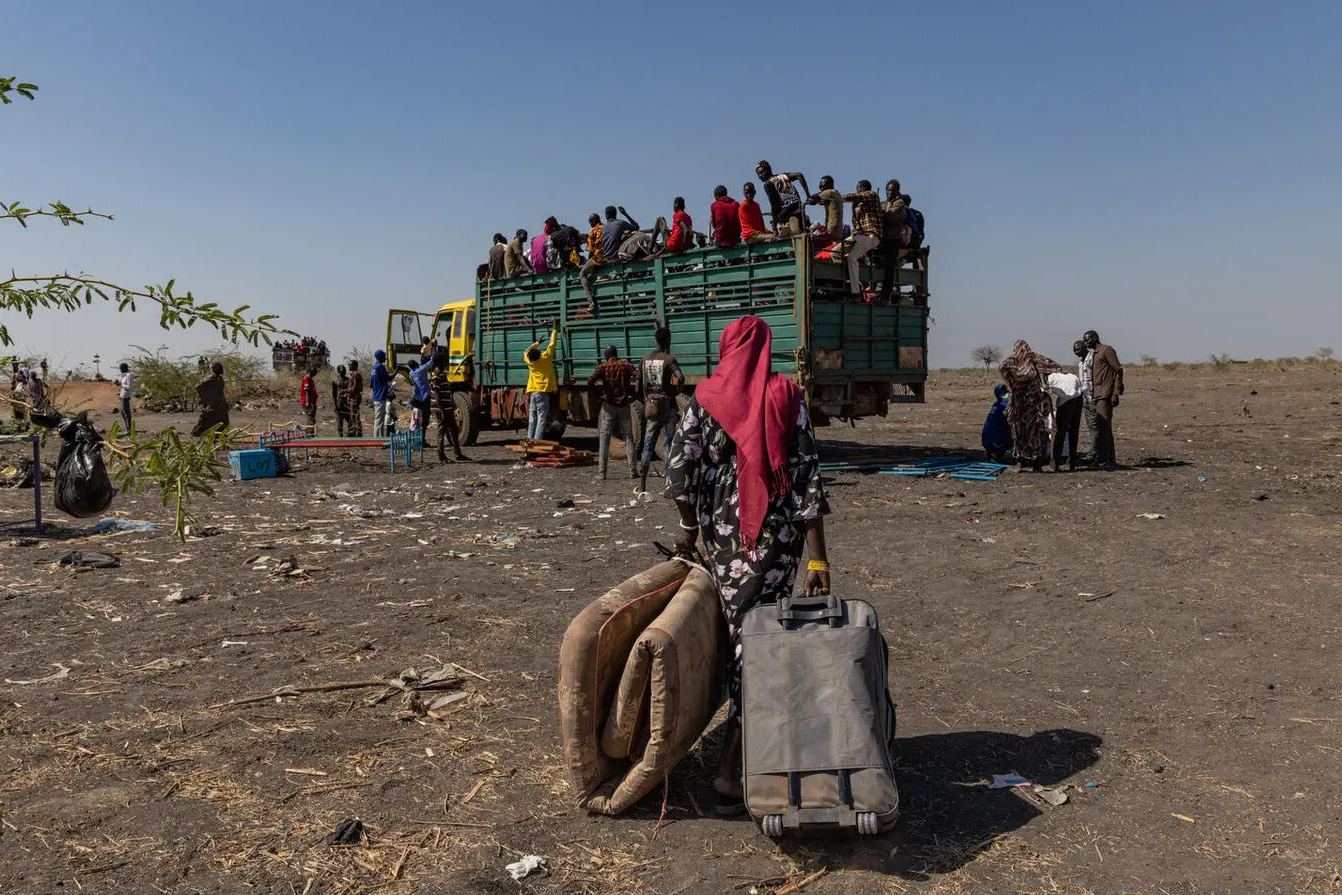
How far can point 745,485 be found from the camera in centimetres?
337

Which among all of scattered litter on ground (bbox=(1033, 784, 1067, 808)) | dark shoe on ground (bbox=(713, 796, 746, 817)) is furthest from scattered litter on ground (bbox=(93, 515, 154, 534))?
scattered litter on ground (bbox=(1033, 784, 1067, 808))

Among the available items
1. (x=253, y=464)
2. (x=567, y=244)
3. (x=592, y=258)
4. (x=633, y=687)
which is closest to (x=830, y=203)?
(x=592, y=258)

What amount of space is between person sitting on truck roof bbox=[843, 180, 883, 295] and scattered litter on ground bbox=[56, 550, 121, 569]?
26.9 feet

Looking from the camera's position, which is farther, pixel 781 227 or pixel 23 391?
pixel 781 227

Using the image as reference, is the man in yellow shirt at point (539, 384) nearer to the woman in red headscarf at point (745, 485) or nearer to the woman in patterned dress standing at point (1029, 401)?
the woman in patterned dress standing at point (1029, 401)

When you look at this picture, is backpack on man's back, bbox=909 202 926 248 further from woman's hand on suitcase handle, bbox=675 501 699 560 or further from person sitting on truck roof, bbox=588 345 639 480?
woman's hand on suitcase handle, bbox=675 501 699 560

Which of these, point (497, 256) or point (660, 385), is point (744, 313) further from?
point (497, 256)

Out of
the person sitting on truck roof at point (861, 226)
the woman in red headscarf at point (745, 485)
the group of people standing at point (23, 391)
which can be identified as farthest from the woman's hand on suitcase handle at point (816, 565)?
the person sitting on truck roof at point (861, 226)

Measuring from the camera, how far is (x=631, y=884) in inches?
115

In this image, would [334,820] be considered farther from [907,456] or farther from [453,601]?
[907,456]

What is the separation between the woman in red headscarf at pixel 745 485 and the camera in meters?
3.36

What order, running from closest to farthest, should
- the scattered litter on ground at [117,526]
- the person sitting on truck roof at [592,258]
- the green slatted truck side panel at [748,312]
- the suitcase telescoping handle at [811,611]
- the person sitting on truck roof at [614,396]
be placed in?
the suitcase telescoping handle at [811,611] < the scattered litter on ground at [117,526] < the green slatted truck side panel at [748,312] < the person sitting on truck roof at [614,396] < the person sitting on truck roof at [592,258]

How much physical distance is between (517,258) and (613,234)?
2470mm

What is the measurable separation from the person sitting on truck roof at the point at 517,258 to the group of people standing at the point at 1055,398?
23.7 feet
